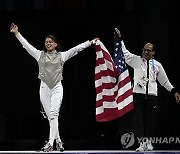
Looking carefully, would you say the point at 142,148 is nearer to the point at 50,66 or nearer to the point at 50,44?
the point at 50,66

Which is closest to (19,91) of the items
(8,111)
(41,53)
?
(8,111)

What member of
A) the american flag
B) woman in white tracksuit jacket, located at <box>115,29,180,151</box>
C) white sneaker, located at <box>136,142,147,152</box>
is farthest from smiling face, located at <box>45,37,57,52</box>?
white sneaker, located at <box>136,142,147,152</box>

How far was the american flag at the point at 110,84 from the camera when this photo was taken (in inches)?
351

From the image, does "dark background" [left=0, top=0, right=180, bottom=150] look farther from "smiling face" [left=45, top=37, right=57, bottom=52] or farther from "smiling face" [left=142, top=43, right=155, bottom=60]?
"smiling face" [left=45, top=37, right=57, bottom=52]

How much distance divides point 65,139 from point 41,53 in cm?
239

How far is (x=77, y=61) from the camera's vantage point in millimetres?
10734

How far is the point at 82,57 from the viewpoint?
10.7 metres

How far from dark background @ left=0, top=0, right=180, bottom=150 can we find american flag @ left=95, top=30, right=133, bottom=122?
5.34ft

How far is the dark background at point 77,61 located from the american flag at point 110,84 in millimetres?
1628

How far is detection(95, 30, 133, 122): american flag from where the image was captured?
29.2 feet

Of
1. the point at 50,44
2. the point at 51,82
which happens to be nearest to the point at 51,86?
the point at 51,82

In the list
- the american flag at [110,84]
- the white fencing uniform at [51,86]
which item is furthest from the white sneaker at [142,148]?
the white fencing uniform at [51,86]

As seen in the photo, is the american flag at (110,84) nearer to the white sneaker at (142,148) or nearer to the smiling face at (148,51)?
the smiling face at (148,51)

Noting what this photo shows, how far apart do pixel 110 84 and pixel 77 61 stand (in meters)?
1.90
